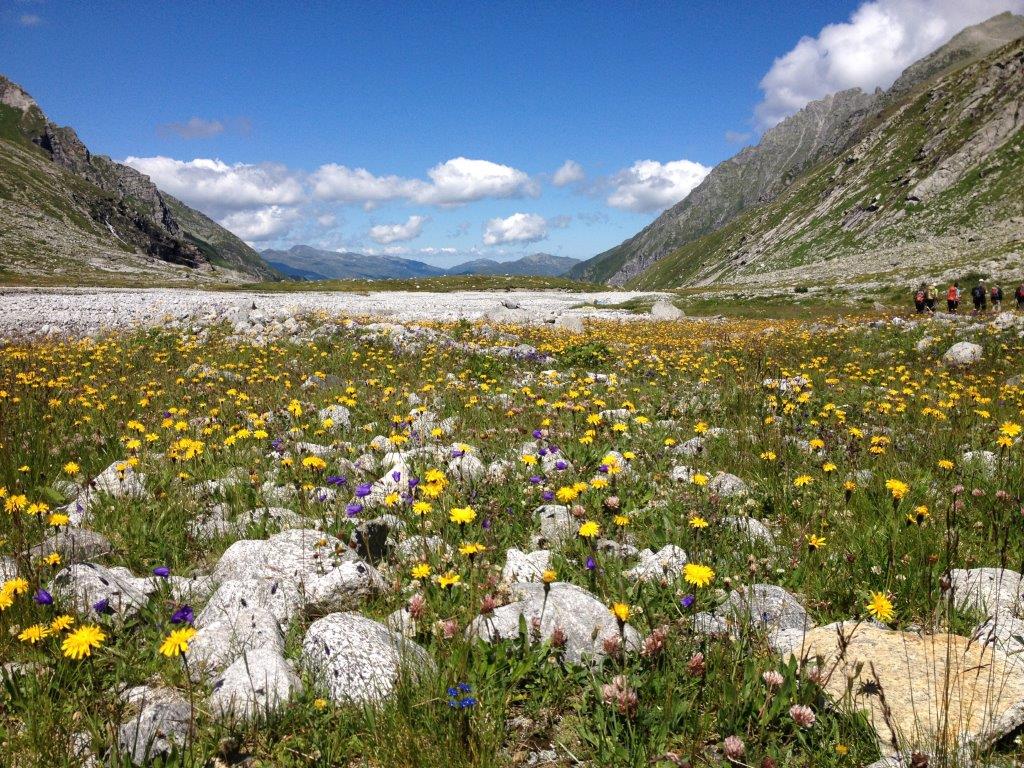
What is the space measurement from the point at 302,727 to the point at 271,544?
4.69ft

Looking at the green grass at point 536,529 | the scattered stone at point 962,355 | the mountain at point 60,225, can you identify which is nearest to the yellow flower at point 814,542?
the green grass at point 536,529

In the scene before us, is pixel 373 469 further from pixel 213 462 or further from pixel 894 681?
pixel 894 681

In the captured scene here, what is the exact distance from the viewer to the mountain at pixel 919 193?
6656 cm

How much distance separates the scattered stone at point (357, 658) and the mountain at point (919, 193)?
1864 inches

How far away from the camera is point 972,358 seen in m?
11.3

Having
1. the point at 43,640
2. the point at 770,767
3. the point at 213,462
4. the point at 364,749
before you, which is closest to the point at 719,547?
the point at 770,767

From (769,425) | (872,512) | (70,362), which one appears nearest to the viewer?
(872,512)

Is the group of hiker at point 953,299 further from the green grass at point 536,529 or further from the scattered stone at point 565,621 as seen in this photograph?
the scattered stone at point 565,621

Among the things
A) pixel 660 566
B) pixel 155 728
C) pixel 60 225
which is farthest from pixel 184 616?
pixel 60 225

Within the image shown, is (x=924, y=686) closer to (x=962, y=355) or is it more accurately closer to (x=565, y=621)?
(x=565, y=621)

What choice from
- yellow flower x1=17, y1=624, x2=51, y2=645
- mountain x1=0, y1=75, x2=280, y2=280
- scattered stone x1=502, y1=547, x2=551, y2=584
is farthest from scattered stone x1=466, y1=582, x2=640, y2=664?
mountain x1=0, y1=75, x2=280, y2=280

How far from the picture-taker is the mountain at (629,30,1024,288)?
66.6m

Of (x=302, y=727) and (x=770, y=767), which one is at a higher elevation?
(x=770, y=767)

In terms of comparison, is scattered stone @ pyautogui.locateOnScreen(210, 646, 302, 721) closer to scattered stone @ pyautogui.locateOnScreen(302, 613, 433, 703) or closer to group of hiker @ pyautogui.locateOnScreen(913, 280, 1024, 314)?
scattered stone @ pyautogui.locateOnScreen(302, 613, 433, 703)
